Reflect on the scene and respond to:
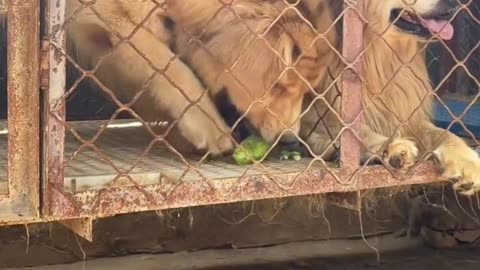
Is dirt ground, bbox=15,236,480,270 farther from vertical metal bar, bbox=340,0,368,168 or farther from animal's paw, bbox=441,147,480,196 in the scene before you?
vertical metal bar, bbox=340,0,368,168

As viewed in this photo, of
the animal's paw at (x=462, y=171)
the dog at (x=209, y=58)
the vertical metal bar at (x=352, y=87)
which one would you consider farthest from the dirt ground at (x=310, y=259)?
the vertical metal bar at (x=352, y=87)

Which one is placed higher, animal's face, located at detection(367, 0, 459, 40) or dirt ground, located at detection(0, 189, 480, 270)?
animal's face, located at detection(367, 0, 459, 40)

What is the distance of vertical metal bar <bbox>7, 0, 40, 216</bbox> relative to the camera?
2.32 meters

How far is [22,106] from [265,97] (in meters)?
1.02

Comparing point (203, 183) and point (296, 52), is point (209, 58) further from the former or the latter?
point (203, 183)

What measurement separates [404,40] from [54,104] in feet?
5.70

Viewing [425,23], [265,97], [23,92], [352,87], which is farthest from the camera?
[425,23]

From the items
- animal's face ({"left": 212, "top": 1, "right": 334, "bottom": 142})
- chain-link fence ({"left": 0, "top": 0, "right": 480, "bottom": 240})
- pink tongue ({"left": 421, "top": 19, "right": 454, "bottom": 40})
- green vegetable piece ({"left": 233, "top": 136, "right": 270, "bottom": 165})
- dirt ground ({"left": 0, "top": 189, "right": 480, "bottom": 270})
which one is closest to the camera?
chain-link fence ({"left": 0, "top": 0, "right": 480, "bottom": 240})

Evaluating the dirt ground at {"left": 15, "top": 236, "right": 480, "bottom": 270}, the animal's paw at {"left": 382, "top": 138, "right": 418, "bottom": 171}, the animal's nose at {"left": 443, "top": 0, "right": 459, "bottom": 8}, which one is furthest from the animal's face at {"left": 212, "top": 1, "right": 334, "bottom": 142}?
the dirt ground at {"left": 15, "top": 236, "right": 480, "bottom": 270}

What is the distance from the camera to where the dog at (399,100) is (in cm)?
320

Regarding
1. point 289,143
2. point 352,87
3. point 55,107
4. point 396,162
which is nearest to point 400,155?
point 396,162

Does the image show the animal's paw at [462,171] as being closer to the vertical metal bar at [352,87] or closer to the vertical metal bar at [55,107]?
the vertical metal bar at [352,87]

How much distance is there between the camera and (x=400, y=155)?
315cm

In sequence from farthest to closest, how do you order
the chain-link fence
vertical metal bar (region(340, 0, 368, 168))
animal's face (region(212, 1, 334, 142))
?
animal's face (region(212, 1, 334, 142)) → vertical metal bar (region(340, 0, 368, 168)) → the chain-link fence
